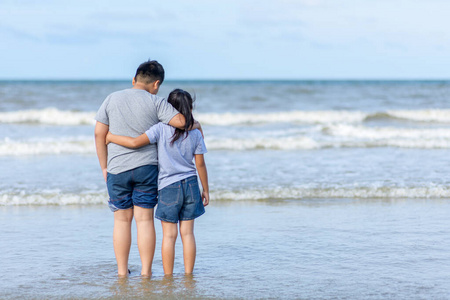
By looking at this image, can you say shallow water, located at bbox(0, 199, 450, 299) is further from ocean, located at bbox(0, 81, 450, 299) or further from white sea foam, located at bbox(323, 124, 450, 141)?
white sea foam, located at bbox(323, 124, 450, 141)

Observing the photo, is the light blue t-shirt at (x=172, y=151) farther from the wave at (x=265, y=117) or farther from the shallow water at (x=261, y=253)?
the wave at (x=265, y=117)

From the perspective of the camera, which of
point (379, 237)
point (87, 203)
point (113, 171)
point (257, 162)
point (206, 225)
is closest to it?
point (113, 171)

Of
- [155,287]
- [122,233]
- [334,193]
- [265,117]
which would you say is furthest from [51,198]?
[265,117]

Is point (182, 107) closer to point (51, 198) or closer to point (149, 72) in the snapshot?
point (149, 72)

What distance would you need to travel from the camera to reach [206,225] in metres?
6.21

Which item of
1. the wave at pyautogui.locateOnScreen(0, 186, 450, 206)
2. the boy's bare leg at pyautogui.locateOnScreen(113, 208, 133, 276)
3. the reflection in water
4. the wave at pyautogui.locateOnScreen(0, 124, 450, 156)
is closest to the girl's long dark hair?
the boy's bare leg at pyautogui.locateOnScreen(113, 208, 133, 276)

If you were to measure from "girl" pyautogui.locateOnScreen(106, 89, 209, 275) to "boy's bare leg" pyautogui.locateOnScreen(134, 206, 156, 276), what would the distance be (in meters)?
0.12

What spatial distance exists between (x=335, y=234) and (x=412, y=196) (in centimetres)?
253

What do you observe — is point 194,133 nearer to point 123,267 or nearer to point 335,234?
point 123,267

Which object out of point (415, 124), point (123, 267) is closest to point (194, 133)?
point (123, 267)

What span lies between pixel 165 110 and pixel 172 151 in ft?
1.03

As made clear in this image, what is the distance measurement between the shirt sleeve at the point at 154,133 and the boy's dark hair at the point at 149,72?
0.36 m

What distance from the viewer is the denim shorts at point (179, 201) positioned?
13.5 ft

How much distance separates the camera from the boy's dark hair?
4.06m
